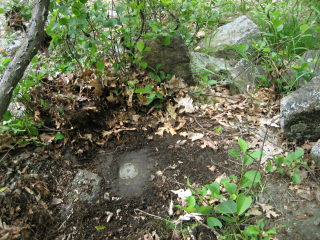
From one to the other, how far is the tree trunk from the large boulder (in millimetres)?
2728

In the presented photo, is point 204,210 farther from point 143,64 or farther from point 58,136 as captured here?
point 143,64

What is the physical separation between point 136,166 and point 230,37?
3485 mm

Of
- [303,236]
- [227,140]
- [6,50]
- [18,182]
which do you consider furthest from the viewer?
[6,50]

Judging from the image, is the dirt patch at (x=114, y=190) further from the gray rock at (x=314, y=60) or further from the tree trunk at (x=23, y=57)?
the gray rock at (x=314, y=60)

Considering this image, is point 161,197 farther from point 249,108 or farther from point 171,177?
point 249,108

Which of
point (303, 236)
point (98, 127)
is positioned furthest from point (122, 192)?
point (303, 236)

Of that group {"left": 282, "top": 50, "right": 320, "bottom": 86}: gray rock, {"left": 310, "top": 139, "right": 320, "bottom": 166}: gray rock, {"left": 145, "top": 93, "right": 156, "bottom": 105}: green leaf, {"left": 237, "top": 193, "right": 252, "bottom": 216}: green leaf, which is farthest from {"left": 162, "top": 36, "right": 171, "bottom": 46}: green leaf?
{"left": 237, "top": 193, "right": 252, "bottom": 216}: green leaf

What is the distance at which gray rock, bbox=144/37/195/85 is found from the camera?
13.1ft

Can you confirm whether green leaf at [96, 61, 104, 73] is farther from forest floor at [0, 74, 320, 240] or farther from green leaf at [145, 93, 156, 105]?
green leaf at [145, 93, 156, 105]

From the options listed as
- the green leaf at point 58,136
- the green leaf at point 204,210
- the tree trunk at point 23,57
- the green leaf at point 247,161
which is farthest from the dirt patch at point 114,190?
the tree trunk at point 23,57

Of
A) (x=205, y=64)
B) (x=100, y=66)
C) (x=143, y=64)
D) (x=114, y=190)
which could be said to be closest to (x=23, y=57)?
(x=100, y=66)

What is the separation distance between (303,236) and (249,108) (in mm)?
1960

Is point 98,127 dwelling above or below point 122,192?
above

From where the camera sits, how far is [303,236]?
7.63 feet
